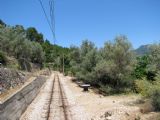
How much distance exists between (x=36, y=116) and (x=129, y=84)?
17585mm

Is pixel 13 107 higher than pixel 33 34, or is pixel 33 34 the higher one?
pixel 33 34

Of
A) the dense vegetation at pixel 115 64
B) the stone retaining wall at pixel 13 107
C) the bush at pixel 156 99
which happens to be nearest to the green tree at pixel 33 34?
the dense vegetation at pixel 115 64

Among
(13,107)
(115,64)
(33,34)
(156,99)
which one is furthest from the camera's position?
(33,34)

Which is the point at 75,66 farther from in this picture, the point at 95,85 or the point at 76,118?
the point at 76,118

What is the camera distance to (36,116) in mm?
19422

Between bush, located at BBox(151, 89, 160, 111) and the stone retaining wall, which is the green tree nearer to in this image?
the stone retaining wall

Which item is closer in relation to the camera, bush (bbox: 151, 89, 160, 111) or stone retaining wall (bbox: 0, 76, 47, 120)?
stone retaining wall (bbox: 0, 76, 47, 120)

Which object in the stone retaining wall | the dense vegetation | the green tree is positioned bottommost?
the stone retaining wall

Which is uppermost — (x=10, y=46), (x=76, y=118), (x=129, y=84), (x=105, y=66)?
(x=10, y=46)

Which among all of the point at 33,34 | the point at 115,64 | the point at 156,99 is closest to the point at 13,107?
the point at 156,99

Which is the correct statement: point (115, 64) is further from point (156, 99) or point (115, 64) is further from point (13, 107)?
point (13, 107)

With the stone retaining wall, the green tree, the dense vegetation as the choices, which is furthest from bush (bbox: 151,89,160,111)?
the green tree

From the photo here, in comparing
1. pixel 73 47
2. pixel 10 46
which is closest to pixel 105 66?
pixel 10 46

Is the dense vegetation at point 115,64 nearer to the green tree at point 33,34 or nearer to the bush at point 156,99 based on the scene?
the bush at point 156,99
